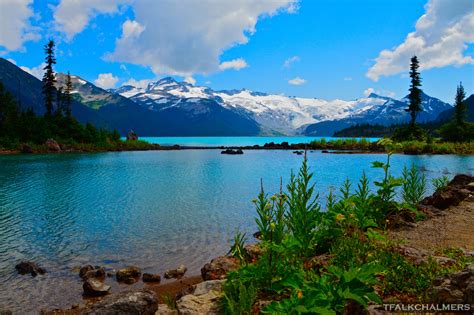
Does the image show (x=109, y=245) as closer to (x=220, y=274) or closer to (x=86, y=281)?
(x=86, y=281)

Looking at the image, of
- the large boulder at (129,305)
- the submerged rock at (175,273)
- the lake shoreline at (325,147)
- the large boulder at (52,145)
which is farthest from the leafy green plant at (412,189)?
the large boulder at (52,145)

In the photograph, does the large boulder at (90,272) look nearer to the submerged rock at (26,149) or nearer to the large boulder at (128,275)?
the large boulder at (128,275)

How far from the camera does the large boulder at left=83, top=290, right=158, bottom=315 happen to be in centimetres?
696

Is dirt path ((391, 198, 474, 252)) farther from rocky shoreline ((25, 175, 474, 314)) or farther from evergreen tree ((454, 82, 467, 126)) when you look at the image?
evergreen tree ((454, 82, 467, 126))

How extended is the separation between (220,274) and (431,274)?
214 inches

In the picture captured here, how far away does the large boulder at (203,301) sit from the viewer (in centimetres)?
633

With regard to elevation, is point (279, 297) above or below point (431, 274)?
below

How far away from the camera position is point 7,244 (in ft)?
46.8

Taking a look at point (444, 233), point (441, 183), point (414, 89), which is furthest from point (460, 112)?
point (444, 233)

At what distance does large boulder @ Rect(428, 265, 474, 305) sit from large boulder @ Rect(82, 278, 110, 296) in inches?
351

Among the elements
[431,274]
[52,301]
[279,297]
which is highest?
[431,274]

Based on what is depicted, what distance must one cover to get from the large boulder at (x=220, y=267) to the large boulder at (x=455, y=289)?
5246mm

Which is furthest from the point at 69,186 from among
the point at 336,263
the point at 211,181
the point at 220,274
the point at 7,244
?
the point at 336,263

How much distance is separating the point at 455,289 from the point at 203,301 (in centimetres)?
443
